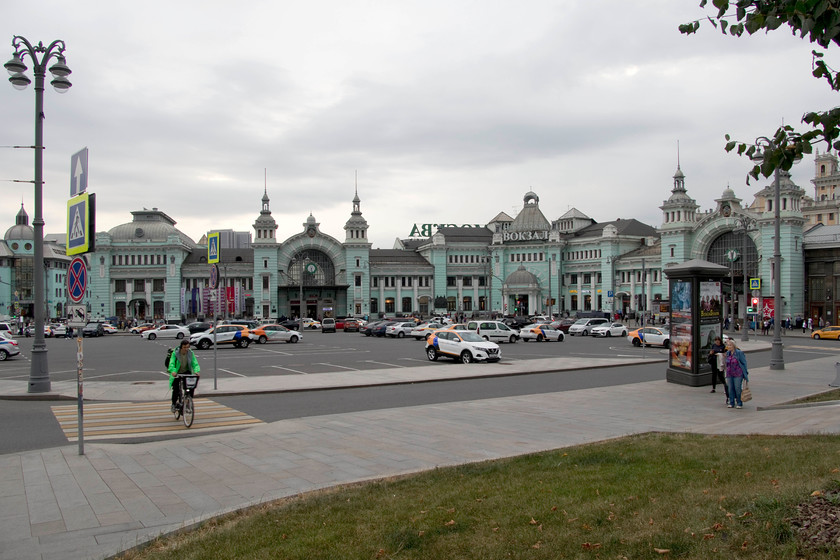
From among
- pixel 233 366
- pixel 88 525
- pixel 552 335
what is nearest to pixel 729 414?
pixel 88 525

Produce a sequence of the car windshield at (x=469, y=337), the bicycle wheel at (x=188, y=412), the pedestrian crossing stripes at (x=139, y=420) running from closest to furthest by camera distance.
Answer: the pedestrian crossing stripes at (x=139, y=420), the bicycle wheel at (x=188, y=412), the car windshield at (x=469, y=337)

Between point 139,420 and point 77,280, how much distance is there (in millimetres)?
4489

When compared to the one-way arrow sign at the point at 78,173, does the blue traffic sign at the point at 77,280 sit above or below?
below

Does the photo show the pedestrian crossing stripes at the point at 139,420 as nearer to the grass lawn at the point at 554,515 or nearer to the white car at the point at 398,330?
the grass lawn at the point at 554,515

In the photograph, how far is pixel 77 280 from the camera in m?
11.4

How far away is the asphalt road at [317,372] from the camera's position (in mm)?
15062

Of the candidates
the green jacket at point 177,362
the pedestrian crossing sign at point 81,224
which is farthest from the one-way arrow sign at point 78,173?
the green jacket at point 177,362

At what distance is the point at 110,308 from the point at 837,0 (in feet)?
350

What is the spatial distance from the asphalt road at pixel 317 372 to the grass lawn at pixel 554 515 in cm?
732

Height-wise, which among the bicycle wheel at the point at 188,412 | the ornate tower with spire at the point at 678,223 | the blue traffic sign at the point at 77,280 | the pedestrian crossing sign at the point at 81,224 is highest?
the ornate tower with spire at the point at 678,223

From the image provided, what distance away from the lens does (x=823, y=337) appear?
52.1 m

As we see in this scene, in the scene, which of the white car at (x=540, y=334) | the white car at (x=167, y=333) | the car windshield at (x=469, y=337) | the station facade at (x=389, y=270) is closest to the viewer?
the car windshield at (x=469, y=337)

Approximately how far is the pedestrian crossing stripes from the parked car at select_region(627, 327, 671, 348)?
103ft

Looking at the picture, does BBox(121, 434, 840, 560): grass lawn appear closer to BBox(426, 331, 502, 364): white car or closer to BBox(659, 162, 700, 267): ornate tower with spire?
BBox(426, 331, 502, 364): white car
